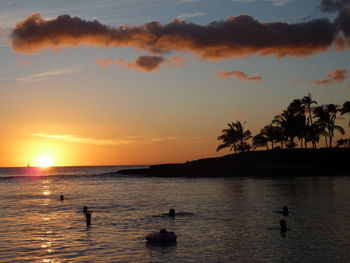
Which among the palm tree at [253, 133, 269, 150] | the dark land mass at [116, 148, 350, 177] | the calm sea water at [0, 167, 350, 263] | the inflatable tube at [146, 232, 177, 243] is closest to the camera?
the calm sea water at [0, 167, 350, 263]

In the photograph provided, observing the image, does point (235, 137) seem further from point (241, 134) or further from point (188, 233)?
point (188, 233)

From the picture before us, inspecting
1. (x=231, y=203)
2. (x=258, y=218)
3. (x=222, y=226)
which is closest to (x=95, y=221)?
(x=222, y=226)

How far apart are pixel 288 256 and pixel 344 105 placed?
108m

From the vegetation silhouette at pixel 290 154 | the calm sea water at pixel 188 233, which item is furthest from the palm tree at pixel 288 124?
the calm sea water at pixel 188 233

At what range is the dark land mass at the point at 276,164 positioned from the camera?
11912 centimetres

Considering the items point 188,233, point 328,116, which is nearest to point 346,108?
point 328,116

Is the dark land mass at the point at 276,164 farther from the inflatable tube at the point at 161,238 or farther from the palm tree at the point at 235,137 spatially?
the inflatable tube at the point at 161,238

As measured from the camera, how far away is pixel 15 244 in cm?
2953

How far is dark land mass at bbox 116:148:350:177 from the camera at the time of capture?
119m

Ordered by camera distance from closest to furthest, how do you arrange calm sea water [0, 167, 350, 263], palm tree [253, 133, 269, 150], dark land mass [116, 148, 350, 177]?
calm sea water [0, 167, 350, 263] < dark land mass [116, 148, 350, 177] < palm tree [253, 133, 269, 150]

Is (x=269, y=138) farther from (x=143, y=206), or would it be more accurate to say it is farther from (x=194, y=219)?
(x=194, y=219)

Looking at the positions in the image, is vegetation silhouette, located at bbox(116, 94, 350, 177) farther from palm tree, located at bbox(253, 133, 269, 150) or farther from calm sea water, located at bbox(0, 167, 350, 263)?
calm sea water, located at bbox(0, 167, 350, 263)

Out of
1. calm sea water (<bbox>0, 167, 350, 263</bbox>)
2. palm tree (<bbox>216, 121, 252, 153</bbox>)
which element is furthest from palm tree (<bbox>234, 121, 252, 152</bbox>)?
calm sea water (<bbox>0, 167, 350, 263</bbox>)

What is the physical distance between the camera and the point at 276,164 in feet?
407
